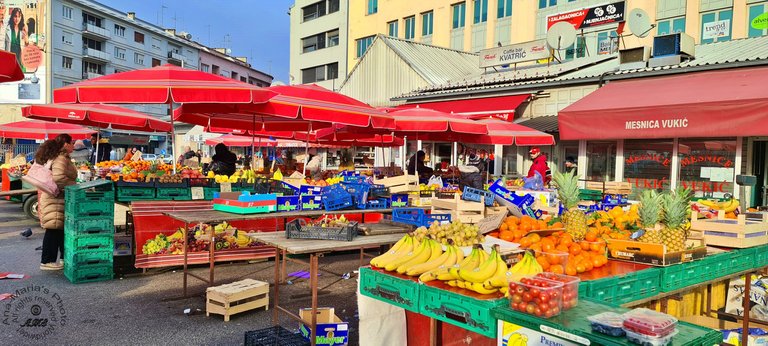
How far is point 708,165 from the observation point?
12031mm

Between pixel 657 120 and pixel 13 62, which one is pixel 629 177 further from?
pixel 13 62

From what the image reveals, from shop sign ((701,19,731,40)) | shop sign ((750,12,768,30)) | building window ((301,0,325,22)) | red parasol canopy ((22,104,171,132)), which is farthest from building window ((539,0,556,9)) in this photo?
building window ((301,0,325,22))

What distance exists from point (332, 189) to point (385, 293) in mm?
3793

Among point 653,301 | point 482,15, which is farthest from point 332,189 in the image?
point 482,15

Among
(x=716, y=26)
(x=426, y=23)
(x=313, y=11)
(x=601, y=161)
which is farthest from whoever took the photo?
(x=313, y=11)

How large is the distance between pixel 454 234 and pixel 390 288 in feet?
2.93

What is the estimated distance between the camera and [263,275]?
7566 millimetres

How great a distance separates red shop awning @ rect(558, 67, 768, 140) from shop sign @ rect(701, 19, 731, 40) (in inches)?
422

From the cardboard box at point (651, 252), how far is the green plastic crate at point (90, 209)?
6222 mm

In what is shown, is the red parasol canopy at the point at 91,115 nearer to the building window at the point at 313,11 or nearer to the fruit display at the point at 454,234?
the fruit display at the point at 454,234

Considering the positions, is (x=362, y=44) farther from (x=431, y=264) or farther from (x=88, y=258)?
(x=431, y=264)

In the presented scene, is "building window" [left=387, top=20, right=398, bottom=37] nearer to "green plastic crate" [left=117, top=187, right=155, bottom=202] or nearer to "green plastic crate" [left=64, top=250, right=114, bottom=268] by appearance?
"green plastic crate" [left=117, top=187, right=155, bottom=202]

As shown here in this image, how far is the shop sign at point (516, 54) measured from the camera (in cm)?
1959

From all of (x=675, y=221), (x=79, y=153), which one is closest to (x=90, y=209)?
(x=675, y=221)
